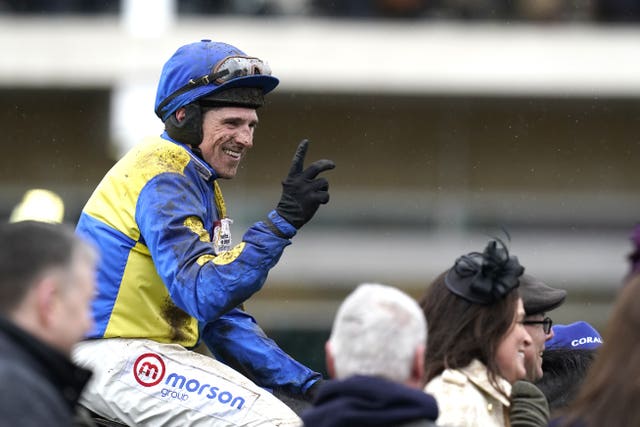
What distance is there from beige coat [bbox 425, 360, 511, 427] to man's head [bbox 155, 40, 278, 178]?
1094mm

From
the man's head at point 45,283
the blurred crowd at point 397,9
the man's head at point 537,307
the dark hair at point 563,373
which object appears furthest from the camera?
the blurred crowd at point 397,9

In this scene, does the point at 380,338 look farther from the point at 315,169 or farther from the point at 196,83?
the point at 196,83

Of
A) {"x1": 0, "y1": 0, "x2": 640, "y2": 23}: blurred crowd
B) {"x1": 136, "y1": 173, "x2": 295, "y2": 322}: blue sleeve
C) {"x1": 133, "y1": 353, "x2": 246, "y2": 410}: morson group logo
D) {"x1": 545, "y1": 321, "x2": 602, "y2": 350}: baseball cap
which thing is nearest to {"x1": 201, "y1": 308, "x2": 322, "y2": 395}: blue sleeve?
{"x1": 133, "y1": 353, "x2": 246, "y2": 410}: morson group logo

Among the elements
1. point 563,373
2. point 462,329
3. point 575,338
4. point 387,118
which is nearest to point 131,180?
point 462,329

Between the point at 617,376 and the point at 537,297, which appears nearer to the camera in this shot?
the point at 617,376

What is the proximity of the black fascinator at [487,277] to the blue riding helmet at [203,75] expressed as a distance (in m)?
1.00

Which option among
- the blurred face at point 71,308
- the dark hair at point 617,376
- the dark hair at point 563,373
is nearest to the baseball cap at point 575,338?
the dark hair at point 563,373

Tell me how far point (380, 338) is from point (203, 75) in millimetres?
1689

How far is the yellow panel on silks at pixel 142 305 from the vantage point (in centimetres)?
448

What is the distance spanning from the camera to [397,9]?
18562 millimetres

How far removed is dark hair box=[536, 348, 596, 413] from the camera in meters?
A: 4.92

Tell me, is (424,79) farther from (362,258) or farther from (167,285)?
(167,285)

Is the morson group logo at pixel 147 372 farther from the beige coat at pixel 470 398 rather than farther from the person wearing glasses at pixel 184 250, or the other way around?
the beige coat at pixel 470 398

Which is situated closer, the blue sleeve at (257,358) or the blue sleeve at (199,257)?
the blue sleeve at (199,257)
